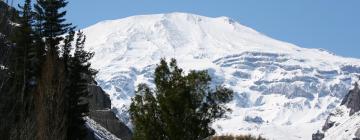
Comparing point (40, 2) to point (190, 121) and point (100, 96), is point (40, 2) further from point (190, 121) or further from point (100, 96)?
point (100, 96)

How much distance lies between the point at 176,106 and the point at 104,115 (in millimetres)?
Answer: 53960

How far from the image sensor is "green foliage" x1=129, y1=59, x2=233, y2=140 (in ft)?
136

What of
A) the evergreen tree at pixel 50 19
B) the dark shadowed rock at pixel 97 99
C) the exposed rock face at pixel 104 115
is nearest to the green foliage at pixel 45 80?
the evergreen tree at pixel 50 19

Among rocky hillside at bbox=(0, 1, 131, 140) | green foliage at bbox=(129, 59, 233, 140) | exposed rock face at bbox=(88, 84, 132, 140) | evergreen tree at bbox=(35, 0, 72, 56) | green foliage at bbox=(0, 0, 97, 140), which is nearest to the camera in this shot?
rocky hillside at bbox=(0, 1, 131, 140)

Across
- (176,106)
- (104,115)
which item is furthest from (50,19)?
(104,115)

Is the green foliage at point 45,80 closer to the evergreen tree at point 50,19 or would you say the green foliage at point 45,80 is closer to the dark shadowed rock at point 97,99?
the evergreen tree at point 50,19

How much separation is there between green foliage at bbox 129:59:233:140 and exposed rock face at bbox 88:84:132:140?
159 ft

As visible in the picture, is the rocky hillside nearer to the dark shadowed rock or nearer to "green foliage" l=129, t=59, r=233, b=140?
"green foliage" l=129, t=59, r=233, b=140

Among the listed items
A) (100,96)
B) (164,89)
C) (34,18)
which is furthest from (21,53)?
(100,96)

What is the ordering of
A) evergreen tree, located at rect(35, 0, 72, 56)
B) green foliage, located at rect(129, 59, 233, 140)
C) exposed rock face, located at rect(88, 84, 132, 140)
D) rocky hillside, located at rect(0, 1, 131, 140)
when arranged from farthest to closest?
exposed rock face, located at rect(88, 84, 132, 140)
evergreen tree, located at rect(35, 0, 72, 56)
green foliage, located at rect(129, 59, 233, 140)
rocky hillside, located at rect(0, 1, 131, 140)

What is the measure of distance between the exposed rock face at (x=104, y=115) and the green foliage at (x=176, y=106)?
48.4 meters

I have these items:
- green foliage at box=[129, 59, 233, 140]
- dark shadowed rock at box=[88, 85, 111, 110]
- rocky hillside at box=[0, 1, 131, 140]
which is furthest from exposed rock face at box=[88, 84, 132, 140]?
rocky hillside at box=[0, 1, 131, 140]

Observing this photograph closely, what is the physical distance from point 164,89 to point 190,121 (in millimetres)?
2935

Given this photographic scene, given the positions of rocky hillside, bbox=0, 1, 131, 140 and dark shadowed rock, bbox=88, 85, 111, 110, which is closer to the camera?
rocky hillside, bbox=0, 1, 131, 140
